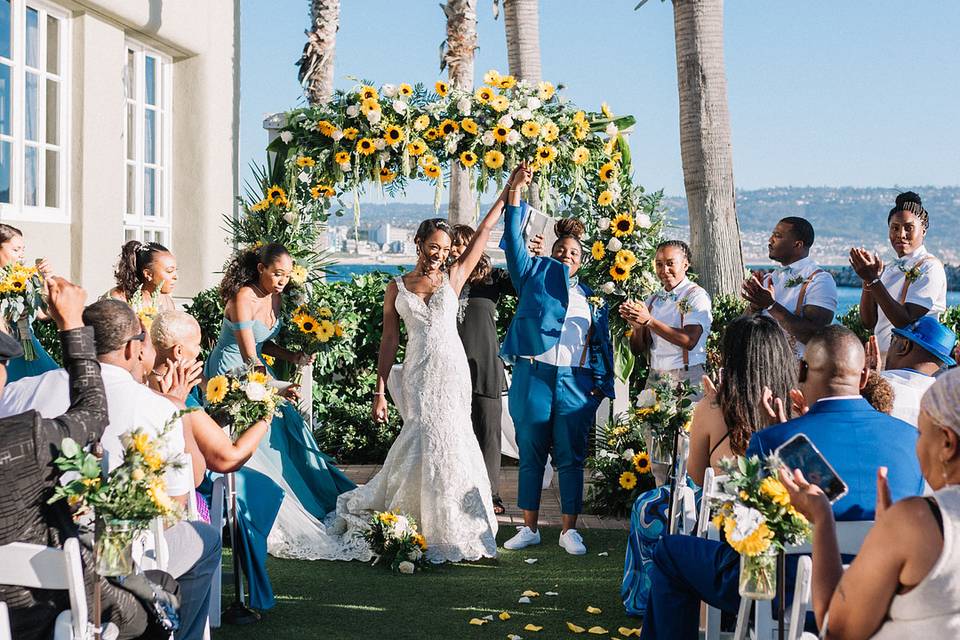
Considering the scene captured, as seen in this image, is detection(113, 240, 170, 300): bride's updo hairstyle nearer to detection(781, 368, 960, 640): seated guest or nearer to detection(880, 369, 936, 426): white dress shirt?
detection(880, 369, 936, 426): white dress shirt

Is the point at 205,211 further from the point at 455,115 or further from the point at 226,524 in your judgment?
the point at 226,524

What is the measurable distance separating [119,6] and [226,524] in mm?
6439

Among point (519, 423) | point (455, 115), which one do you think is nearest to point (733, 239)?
point (455, 115)

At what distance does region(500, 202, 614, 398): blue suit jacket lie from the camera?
617 centimetres

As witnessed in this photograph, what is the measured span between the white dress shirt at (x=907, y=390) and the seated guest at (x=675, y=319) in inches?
62.0

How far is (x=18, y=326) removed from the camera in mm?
6477

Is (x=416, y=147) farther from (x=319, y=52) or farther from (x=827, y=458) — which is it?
(x=319, y=52)

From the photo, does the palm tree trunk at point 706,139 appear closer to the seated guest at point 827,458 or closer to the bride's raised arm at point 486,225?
the bride's raised arm at point 486,225

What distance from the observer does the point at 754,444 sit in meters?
3.19

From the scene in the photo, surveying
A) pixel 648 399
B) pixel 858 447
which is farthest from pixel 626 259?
pixel 858 447

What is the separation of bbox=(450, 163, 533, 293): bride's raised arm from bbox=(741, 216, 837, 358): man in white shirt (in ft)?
4.94

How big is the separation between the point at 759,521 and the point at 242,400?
9.14 feet

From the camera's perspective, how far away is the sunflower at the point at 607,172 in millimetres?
7383

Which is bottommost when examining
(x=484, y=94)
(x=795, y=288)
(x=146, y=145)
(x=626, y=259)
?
(x=795, y=288)
